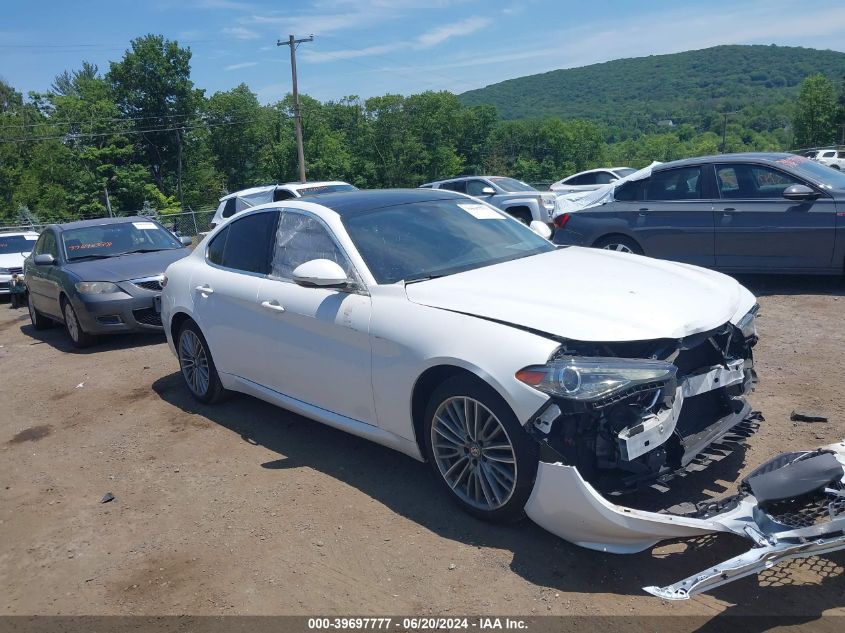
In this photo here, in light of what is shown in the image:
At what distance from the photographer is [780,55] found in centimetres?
13362

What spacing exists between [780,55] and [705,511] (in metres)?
153

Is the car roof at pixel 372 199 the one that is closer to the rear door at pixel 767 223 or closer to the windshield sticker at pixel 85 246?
the rear door at pixel 767 223

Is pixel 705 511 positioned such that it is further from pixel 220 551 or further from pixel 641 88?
pixel 641 88

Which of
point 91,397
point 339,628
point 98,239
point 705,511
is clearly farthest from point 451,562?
Result: point 98,239

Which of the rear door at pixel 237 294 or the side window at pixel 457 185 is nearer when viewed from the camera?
the rear door at pixel 237 294

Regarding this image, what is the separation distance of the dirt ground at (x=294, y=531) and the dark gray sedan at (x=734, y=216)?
72.2 inches

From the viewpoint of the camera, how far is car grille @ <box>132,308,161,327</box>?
9.06m

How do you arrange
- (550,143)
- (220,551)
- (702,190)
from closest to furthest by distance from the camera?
(220,551)
(702,190)
(550,143)

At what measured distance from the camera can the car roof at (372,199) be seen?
5035 mm

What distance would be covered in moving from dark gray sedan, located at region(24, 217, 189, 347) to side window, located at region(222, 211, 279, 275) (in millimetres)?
3571

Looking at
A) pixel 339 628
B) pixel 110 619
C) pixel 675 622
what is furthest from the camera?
pixel 110 619

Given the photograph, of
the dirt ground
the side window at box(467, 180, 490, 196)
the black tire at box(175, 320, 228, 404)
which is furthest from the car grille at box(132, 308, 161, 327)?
the side window at box(467, 180, 490, 196)

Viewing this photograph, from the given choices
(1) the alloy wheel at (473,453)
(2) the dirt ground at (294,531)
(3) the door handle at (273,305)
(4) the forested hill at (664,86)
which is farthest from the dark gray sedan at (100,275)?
(4) the forested hill at (664,86)

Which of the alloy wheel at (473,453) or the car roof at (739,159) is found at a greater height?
the car roof at (739,159)
